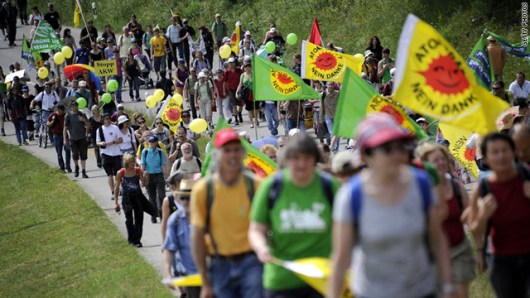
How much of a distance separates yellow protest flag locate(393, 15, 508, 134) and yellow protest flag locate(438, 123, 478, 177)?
8141mm

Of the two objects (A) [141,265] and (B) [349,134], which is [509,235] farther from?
(A) [141,265]

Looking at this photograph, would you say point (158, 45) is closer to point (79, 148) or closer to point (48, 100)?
point (48, 100)

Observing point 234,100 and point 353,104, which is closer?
point 353,104

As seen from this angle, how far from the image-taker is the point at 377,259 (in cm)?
635

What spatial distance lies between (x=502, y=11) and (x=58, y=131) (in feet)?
36.2

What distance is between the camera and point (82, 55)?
116ft

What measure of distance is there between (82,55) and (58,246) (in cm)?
1376

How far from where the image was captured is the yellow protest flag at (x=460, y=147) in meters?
17.3

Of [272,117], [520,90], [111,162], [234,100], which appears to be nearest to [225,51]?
[234,100]

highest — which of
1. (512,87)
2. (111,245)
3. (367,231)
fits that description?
(367,231)

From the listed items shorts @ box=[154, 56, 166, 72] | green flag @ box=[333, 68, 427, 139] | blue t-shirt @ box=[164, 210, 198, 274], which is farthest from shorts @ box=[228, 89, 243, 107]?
blue t-shirt @ box=[164, 210, 198, 274]

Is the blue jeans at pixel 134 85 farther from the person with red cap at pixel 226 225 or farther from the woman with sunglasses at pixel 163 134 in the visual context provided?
the person with red cap at pixel 226 225

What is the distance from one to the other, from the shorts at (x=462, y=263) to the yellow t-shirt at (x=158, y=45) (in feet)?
91.5

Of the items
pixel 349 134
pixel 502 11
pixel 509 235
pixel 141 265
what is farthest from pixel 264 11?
pixel 509 235
